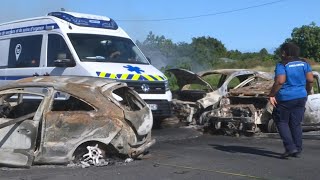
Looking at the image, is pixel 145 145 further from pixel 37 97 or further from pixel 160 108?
pixel 160 108

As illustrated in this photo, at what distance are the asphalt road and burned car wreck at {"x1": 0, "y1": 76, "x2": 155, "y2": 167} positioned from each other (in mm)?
218

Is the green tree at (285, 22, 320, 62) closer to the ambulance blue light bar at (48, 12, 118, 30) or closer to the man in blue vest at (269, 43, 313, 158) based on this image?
the ambulance blue light bar at (48, 12, 118, 30)

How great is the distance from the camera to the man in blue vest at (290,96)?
8148 mm

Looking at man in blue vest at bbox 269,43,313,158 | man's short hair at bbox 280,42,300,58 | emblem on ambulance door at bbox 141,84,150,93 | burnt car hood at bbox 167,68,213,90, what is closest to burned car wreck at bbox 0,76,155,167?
man in blue vest at bbox 269,43,313,158

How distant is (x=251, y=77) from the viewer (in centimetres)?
1285

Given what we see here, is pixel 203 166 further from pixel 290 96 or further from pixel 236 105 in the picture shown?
pixel 236 105

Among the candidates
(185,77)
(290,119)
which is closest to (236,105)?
(185,77)

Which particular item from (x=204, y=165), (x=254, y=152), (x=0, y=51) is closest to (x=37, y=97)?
(x=204, y=165)

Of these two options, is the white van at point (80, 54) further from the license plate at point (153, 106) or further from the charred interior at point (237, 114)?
the charred interior at point (237, 114)

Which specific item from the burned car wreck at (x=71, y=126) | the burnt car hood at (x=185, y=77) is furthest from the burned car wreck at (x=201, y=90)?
the burned car wreck at (x=71, y=126)

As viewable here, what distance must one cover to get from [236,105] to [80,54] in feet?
12.0

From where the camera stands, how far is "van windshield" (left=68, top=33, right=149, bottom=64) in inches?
444

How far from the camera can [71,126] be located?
25.2 feet

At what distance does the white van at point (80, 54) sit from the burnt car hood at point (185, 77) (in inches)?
63.7
